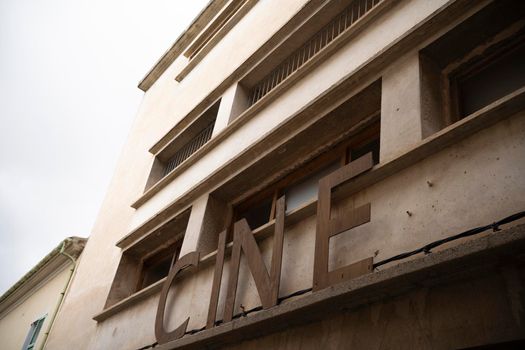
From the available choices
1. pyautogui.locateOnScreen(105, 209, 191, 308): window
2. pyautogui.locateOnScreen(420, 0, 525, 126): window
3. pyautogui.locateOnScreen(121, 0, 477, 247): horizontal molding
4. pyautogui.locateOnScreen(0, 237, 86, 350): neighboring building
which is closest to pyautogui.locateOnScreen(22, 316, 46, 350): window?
pyautogui.locateOnScreen(0, 237, 86, 350): neighboring building

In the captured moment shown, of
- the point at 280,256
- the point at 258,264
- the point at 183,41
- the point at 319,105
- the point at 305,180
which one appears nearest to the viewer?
the point at 280,256

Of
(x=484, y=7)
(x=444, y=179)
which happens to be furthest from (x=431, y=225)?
(x=484, y=7)

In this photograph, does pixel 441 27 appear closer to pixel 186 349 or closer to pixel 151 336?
pixel 186 349

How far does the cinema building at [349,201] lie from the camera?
3.64m

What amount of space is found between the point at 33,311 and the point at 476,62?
1418 centimetres

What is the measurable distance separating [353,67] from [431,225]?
317 centimetres

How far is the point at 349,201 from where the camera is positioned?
5102mm

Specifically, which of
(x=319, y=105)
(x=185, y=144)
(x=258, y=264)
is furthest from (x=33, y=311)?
(x=319, y=105)

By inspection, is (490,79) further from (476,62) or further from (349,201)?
(349,201)

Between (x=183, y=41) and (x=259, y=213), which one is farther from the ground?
(x=183, y=41)

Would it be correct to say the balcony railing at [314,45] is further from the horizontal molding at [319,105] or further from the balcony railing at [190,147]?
the balcony railing at [190,147]

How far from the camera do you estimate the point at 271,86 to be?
30.3ft

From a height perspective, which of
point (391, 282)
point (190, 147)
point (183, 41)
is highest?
point (183, 41)

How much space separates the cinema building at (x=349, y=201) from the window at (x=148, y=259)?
3 centimetres
